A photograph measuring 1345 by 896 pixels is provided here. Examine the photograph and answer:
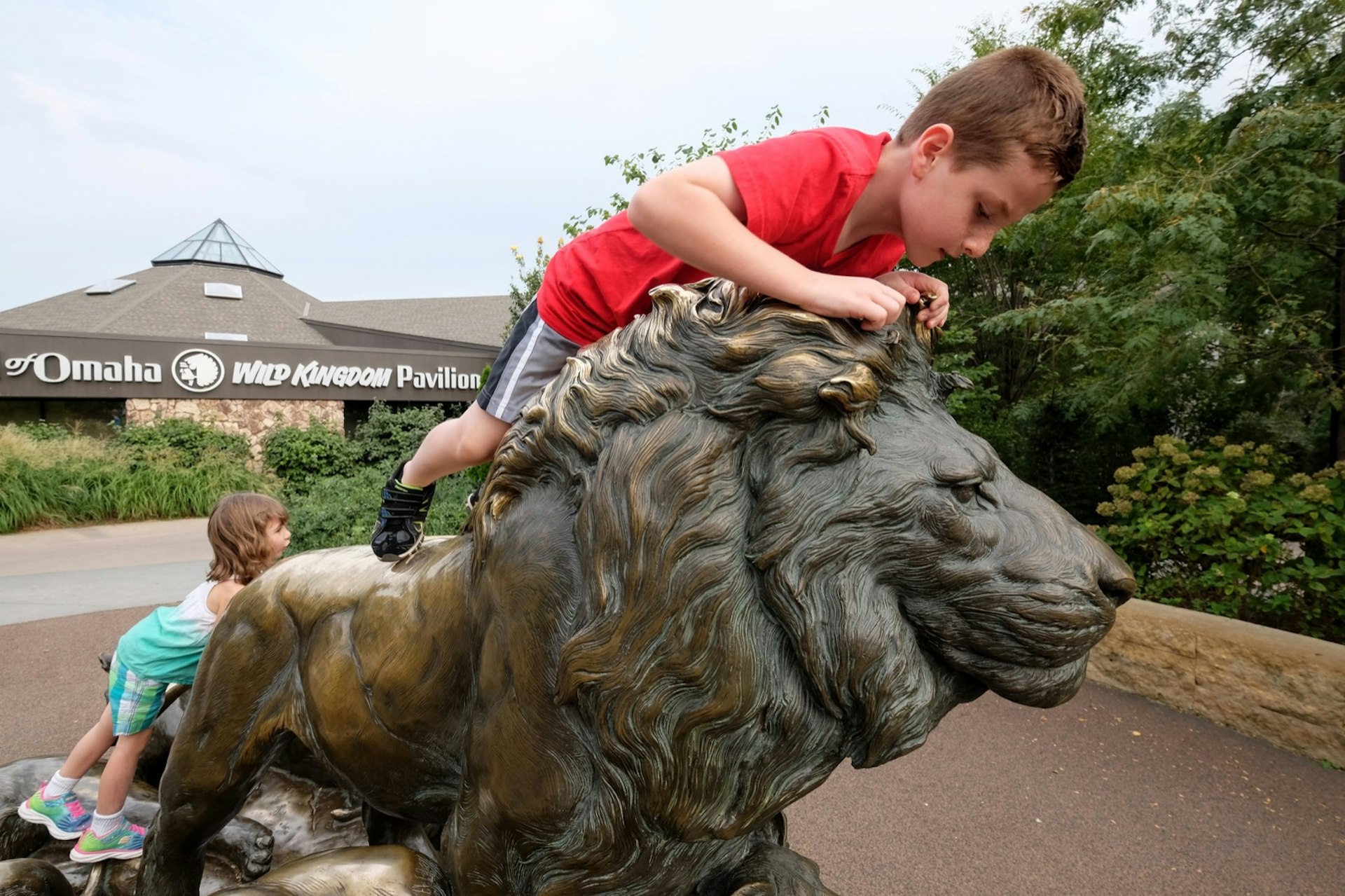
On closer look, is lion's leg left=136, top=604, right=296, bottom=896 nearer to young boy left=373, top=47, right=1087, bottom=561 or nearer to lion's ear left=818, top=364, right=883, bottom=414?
young boy left=373, top=47, right=1087, bottom=561

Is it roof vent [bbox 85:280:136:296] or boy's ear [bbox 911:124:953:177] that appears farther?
roof vent [bbox 85:280:136:296]

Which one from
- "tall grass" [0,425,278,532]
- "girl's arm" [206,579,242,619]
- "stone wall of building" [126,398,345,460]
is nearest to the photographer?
"girl's arm" [206,579,242,619]

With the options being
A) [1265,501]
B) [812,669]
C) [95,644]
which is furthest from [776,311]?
[95,644]

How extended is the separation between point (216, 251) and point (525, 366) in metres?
28.5

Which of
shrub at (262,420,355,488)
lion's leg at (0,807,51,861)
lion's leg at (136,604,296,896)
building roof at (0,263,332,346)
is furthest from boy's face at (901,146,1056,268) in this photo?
building roof at (0,263,332,346)

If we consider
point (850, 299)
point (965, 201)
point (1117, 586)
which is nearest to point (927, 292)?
point (965, 201)

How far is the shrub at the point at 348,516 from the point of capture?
301 inches

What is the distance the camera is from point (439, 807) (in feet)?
5.33

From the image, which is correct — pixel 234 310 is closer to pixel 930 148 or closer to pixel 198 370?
pixel 198 370

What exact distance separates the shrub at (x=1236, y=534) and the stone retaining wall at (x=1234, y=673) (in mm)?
477

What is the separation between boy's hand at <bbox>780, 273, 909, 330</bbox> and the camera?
1.17 m

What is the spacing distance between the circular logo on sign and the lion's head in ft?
49.8

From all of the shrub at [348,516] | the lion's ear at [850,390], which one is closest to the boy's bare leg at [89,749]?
the lion's ear at [850,390]

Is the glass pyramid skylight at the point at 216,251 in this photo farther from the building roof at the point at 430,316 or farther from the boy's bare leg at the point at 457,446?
the boy's bare leg at the point at 457,446
